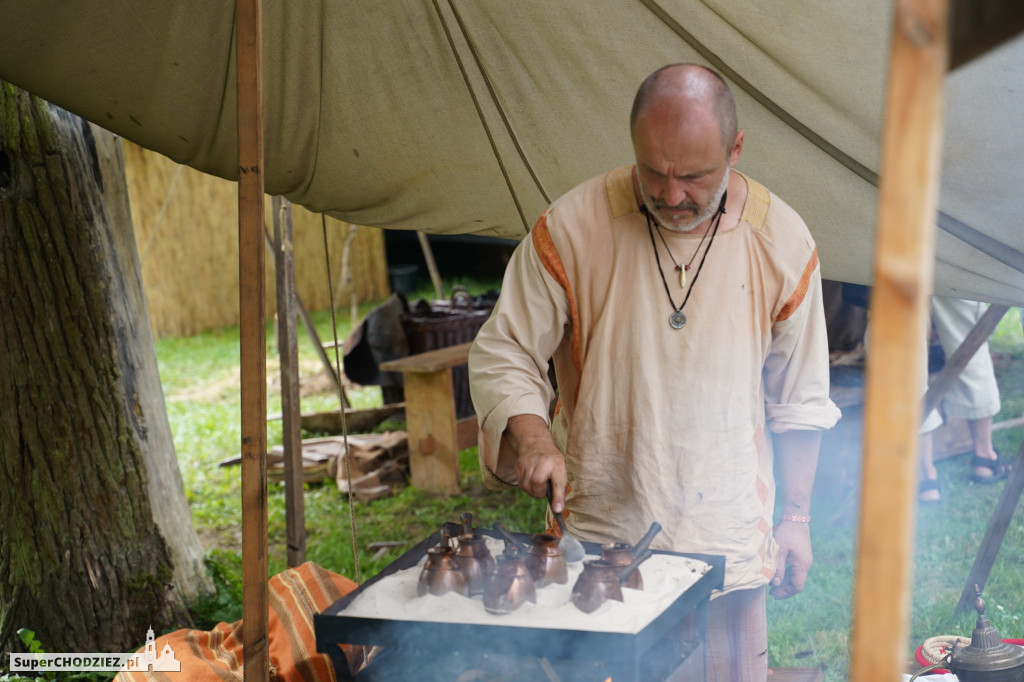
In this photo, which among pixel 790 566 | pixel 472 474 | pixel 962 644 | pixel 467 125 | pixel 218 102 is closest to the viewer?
pixel 790 566

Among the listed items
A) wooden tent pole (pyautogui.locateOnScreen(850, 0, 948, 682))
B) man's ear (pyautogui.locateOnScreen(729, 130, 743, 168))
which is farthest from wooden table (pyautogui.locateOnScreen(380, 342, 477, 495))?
wooden tent pole (pyautogui.locateOnScreen(850, 0, 948, 682))

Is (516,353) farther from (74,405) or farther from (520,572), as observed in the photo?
(74,405)

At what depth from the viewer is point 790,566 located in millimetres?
2373

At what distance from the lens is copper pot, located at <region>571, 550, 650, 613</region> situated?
172 cm

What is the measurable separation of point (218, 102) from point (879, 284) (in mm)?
2594

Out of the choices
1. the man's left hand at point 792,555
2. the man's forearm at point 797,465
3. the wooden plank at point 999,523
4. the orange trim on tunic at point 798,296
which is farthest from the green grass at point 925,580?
the orange trim on tunic at point 798,296

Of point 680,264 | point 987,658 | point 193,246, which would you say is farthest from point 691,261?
point 193,246

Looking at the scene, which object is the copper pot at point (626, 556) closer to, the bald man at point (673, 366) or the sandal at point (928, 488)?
the bald man at point (673, 366)

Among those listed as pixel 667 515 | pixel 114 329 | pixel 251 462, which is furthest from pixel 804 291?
pixel 114 329

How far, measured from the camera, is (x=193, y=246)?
35.2ft

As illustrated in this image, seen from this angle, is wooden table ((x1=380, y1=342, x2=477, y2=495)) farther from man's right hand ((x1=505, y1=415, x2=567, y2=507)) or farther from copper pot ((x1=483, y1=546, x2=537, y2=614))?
copper pot ((x1=483, y1=546, x2=537, y2=614))

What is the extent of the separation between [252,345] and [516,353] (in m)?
0.64

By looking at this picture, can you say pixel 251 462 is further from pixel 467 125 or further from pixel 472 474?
pixel 472 474

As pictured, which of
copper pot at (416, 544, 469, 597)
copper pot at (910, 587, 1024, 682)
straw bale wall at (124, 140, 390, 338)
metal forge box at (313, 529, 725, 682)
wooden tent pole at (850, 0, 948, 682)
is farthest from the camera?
straw bale wall at (124, 140, 390, 338)
